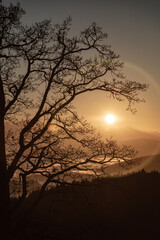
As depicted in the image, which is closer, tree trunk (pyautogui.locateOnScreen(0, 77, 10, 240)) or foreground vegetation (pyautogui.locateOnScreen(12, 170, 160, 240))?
tree trunk (pyautogui.locateOnScreen(0, 77, 10, 240))

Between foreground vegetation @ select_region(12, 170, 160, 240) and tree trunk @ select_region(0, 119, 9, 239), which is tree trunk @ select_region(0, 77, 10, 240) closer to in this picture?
tree trunk @ select_region(0, 119, 9, 239)

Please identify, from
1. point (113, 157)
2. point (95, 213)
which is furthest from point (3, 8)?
point (95, 213)

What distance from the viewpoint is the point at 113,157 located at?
1116cm

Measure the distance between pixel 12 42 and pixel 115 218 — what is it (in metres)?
11.0

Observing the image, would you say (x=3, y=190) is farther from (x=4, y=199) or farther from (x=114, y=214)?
(x=114, y=214)

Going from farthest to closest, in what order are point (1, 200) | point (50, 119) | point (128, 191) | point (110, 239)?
point (128, 191) → point (110, 239) → point (50, 119) → point (1, 200)

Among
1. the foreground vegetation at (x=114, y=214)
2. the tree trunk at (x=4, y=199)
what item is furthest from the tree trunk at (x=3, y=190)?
the foreground vegetation at (x=114, y=214)

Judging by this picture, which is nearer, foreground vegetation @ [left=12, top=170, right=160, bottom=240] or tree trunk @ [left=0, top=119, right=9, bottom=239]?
tree trunk @ [left=0, top=119, right=9, bottom=239]

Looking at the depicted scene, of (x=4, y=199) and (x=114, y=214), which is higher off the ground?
(x=4, y=199)

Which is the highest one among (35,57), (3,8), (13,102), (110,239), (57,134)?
(3,8)

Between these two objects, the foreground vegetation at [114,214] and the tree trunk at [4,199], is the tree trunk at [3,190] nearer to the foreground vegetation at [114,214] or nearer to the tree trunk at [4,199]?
the tree trunk at [4,199]

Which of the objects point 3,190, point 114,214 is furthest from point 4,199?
point 114,214

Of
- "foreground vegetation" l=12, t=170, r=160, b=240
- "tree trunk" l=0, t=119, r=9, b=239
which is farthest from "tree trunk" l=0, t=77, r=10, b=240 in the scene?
"foreground vegetation" l=12, t=170, r=160, b=240

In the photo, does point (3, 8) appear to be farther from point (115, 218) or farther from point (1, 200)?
point (115, 218)
